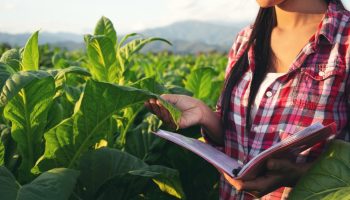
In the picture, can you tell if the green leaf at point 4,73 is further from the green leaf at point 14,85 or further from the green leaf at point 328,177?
the green leaf at point 328,177

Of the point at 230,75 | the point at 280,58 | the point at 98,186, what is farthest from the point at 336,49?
the point at 98,186

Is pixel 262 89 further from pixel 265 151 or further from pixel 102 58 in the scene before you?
pixel 102 58

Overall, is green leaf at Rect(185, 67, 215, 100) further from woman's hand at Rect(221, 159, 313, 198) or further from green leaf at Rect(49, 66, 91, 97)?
woman's hand at Rect(221, 159, 313, 198)

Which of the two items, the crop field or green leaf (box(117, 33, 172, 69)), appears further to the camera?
green leaf (box(117, 33, 172, 69))

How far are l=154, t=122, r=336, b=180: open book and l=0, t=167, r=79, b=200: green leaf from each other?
317mm

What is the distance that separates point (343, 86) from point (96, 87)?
705 mm

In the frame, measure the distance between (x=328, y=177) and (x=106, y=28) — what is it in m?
1.09

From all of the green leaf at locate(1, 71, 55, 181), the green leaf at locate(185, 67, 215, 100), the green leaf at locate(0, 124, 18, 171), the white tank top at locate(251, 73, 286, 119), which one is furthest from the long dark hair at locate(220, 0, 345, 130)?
the green leaf at locate(185, 67, 215, 100)

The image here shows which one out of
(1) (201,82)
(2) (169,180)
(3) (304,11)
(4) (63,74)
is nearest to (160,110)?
(2) (169,180)

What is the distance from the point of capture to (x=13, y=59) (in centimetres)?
169

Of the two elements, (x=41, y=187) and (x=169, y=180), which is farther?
(x=169, y=180)

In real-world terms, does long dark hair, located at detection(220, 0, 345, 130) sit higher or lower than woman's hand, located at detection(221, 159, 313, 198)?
higher

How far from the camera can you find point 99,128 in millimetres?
1490

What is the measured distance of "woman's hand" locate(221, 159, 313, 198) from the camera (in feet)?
4.37
